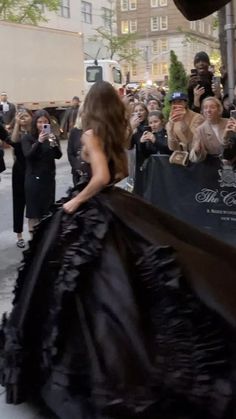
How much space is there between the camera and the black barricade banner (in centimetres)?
675

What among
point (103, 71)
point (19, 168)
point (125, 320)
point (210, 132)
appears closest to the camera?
point (125, 320)

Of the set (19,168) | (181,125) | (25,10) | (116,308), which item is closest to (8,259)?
(19,168)

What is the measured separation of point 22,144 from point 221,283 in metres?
Answer: 4.44

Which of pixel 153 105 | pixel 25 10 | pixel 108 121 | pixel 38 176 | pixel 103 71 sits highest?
pixel 25 10

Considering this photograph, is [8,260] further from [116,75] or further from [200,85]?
[116,75]

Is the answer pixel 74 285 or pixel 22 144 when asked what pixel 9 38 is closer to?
pixel 22 144

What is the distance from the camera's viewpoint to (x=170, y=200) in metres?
7.22

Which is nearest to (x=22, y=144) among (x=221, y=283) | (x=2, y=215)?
(x=2, y=215)

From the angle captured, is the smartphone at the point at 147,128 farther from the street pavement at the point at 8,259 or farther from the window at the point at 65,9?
the window at the point at 65,9

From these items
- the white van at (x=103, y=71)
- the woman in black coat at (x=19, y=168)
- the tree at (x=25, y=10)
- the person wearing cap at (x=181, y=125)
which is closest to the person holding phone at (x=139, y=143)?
the person wearing cap at (x=181, y=125)

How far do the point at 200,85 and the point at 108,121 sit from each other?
4.73 metres

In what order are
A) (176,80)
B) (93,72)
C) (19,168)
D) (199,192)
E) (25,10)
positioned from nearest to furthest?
(199,192) < (19,168) < (176,80) < (93,72) < (25,10)

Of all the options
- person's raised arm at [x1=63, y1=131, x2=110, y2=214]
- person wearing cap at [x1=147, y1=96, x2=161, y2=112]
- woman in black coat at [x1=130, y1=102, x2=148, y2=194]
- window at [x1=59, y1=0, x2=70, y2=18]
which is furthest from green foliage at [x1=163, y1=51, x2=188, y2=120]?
window at [x1=59, y1=0, x2=70, y2=18]

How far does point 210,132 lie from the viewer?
671 cm
